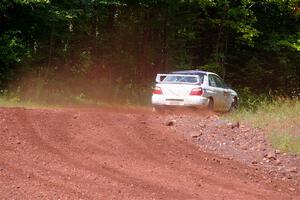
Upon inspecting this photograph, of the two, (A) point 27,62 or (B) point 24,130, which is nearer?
(B) point 24,130

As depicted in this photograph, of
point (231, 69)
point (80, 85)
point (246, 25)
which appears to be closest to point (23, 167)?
point (80, 85)

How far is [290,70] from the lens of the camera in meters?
33.3

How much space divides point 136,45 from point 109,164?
62.8ft

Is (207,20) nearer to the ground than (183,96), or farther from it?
farther from it

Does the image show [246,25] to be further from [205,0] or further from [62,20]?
[62,20]

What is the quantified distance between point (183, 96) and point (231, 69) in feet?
52.0

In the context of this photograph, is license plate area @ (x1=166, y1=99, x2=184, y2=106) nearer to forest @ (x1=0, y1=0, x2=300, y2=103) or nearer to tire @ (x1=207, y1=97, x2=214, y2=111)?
tire @ (x1=207, y1=97, x2=214, y2=111)

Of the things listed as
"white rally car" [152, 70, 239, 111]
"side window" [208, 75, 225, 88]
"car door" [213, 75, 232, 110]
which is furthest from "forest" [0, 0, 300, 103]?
"side window" [208, 75, 225, 88]

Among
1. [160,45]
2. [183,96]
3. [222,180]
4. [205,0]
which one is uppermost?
[205,0]

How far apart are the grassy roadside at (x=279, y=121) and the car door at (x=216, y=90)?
1.52 m

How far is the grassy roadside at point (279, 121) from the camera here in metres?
12.4

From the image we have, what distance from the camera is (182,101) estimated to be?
17.2 meters

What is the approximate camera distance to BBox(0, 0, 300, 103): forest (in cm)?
2214

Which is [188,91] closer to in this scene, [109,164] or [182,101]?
[182,101]
